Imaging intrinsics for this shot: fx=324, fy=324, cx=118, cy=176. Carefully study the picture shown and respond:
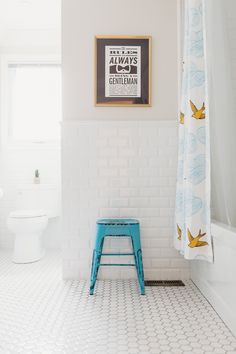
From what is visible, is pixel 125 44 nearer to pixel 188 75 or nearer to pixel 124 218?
pixel 188 75

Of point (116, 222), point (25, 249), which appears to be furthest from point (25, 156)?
point (116, 222)

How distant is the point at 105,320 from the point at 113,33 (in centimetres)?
215

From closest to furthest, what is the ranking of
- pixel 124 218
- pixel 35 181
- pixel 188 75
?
pixel 188 75 → pixel 124 218 → pixel 35 181

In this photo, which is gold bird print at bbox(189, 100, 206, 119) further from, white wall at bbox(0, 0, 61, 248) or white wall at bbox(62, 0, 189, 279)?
white wall at bbox(0, 0, 61, 248)

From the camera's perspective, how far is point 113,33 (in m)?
2.65

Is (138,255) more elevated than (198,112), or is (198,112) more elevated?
(198,112)

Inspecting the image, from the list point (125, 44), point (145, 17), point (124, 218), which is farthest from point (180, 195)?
point (145, 17)

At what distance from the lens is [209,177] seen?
6.51ft

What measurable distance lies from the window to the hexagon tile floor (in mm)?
1814

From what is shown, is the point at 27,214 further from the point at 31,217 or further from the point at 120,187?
the point at 120,187

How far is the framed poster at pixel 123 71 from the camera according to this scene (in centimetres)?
264

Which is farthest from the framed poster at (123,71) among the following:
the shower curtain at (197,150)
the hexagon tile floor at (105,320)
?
the hexagon tile floor at (105,320)

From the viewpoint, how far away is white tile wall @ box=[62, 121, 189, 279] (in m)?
2.63

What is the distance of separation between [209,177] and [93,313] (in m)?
1.10
